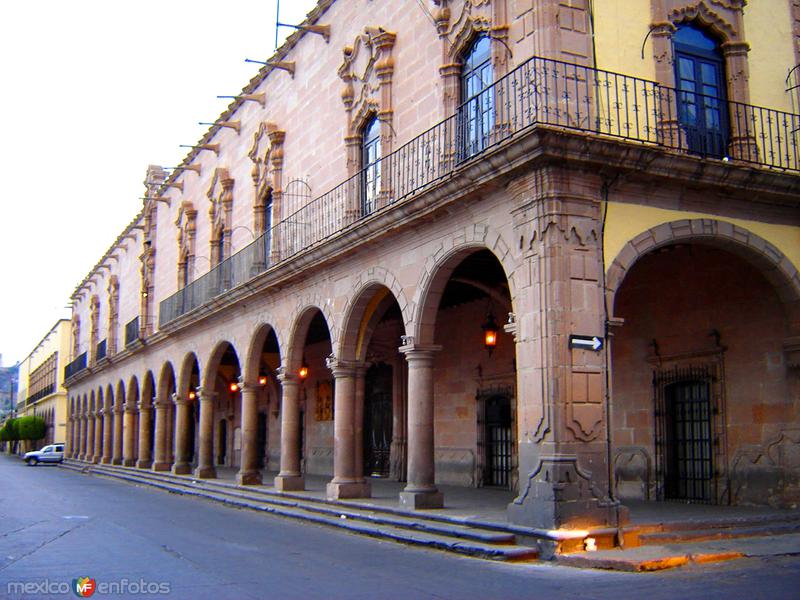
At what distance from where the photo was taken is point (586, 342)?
10.3m

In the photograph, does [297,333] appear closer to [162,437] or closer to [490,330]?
[490,330]

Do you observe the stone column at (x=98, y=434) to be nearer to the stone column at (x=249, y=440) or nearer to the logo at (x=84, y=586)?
the stone column at (x=249, y=440)

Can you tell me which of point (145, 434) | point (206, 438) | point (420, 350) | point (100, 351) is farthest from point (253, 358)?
point (100, 351)

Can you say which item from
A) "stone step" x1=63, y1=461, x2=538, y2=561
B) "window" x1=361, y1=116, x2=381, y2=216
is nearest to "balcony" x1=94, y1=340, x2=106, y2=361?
"stone step" x1=63, y1=461, x2=538, y2=561

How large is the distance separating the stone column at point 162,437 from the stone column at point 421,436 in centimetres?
1702

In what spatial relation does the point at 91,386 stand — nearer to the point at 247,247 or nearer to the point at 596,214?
the point at 247,247

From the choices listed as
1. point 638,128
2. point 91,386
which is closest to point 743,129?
point 638,128

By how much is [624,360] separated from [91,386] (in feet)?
114

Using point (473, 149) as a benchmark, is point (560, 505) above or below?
below

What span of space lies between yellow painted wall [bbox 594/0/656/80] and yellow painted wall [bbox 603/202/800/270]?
1.95 metres

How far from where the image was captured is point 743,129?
40.8ft

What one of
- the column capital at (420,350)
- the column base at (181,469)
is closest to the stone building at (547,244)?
the column capital at (420,350)

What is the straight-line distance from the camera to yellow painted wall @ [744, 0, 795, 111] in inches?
504

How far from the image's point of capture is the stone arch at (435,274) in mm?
12062
